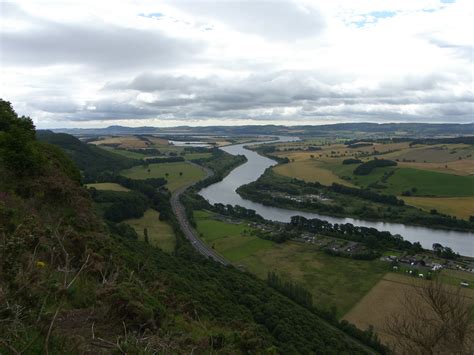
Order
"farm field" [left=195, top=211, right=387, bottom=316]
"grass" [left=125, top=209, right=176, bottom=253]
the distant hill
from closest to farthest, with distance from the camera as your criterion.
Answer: "farm field" [left=195, top=211, right=387, bottom=316] → "grass" [left=125, top=209, right=176, bottom=253] → the distant hill

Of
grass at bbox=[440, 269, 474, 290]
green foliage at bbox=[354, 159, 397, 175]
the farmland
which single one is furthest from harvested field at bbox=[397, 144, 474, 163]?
grass at bbox=[440, 269, 474, 290]

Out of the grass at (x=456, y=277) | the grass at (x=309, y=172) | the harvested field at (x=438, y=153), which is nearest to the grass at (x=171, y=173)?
the grass at (x=309, y=172)

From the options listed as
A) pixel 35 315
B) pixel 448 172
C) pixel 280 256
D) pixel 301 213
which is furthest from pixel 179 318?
pixel 448 172

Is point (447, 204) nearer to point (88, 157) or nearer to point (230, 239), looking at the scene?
point (230, 239)

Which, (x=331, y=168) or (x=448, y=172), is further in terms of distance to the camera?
(x=331, y=168)

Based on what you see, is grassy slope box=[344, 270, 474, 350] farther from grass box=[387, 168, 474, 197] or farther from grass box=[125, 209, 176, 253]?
grass box=[387, 168, 474, 197]

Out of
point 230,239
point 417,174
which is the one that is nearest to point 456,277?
point 230,239

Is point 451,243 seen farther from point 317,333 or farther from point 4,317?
point 4,317

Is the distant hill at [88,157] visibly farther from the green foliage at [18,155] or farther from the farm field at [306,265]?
the green foliage at [18,155]
